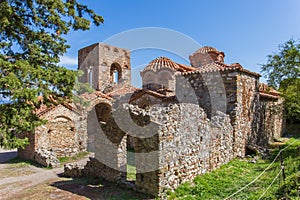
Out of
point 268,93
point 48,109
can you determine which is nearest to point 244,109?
point 268,93

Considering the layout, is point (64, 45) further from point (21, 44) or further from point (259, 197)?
point (259, 197)

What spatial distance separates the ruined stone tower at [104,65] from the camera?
2305 centimetres

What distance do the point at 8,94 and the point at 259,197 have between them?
6.77m

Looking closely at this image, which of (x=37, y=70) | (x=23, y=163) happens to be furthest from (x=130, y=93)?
(x=37, y=70)

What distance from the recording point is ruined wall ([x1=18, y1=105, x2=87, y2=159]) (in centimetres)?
1267

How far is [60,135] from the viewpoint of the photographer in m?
13.5

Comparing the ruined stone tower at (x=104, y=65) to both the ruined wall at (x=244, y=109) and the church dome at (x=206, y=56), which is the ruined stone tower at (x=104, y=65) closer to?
the church dome at (x=206, y=56)

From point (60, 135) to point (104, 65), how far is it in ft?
37.2

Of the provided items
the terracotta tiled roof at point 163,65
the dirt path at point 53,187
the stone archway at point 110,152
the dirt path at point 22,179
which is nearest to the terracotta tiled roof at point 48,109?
the dirt path at point 22,179

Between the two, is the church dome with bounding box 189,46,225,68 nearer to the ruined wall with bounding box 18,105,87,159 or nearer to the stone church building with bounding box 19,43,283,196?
the stone church building with bounding box 19,43,283,196

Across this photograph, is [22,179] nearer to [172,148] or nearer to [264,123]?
[172,148]

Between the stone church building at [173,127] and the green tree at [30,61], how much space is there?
2224mm

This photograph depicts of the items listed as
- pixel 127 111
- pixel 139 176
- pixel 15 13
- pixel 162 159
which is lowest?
pixel 139 176

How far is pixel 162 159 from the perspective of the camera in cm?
649
